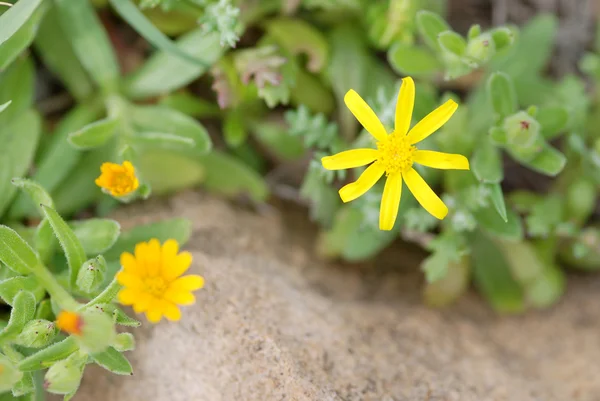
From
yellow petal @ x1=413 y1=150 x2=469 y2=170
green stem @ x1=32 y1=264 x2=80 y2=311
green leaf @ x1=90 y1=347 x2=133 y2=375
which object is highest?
yellow petal @ x1=413 y1=150 x2=469 y2=170

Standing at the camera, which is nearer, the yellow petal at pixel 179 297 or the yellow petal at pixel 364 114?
the yellow petal at pixel 179 297

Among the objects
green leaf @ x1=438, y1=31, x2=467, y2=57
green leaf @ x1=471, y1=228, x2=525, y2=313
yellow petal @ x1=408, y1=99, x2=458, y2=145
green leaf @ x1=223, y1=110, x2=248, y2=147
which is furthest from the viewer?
green leaf @ x1=471, y1=228, x2=525, y2=313

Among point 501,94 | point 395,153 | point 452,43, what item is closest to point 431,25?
point 452,43

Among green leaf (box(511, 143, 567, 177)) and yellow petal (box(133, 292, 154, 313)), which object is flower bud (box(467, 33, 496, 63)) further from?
yellow petal (box(133, 292, 154, 313))

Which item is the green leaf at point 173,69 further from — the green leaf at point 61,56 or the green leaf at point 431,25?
the green leaf at point 431,25

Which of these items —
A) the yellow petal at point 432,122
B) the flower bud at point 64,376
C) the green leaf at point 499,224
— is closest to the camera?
the flower bud at point 64,376

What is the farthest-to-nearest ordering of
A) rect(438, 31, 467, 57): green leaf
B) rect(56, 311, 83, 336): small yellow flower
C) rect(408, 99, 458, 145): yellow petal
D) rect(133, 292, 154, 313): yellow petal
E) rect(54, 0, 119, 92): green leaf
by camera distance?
rect(54, 0, 119, 92): green leaf
rect(438, 31, 467, 57): green leaf
rect(408, 99, 458, 145): yellow petal
rect(133, 292, 154, 313): yellow petal
rect(56, 311, 83, 336): small yellow flower

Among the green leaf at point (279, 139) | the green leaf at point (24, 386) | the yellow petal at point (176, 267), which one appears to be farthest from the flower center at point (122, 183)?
the green leaf at point (279, 139)

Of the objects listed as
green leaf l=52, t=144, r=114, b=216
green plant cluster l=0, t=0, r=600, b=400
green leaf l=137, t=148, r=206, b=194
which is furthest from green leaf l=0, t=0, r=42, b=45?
green leaf l=137, t=148, r=206, b=194
